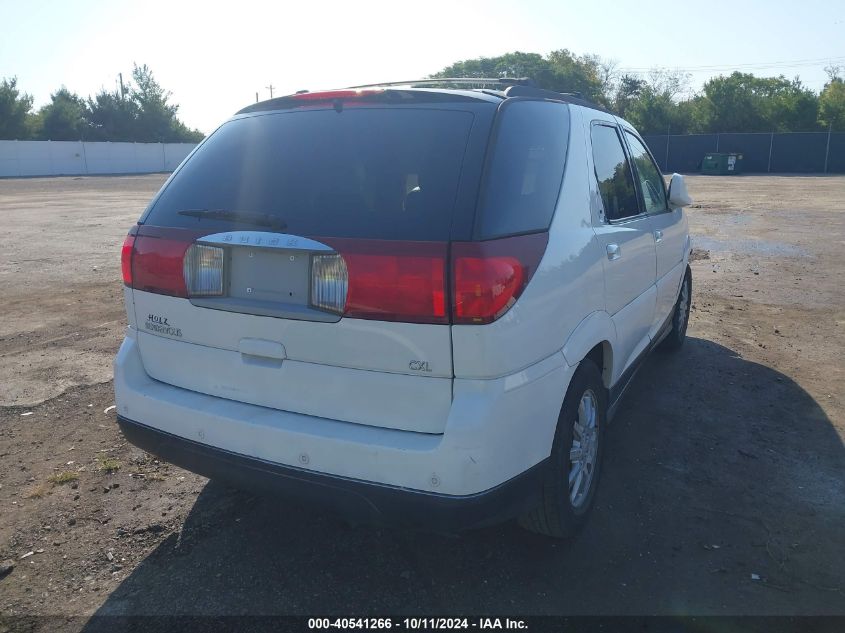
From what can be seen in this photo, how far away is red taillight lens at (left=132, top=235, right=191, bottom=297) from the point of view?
2.96m

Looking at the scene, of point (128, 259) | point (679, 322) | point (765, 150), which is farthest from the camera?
point (765, 150)

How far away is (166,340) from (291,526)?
1.07 meters

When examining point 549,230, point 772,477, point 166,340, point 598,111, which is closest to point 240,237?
point 166,340

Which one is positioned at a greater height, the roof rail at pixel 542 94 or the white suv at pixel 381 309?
the roof rail at pixel 542 94

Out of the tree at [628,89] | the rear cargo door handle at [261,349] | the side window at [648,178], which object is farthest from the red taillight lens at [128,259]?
the tree at [628,89]

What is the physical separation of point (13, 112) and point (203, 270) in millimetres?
71524

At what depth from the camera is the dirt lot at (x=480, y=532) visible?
2.93m

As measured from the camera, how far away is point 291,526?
344cm

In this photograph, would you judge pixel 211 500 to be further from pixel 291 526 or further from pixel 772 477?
pixel 772 477

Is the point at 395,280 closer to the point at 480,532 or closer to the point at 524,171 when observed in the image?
the point at 524,171

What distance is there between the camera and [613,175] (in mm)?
3984

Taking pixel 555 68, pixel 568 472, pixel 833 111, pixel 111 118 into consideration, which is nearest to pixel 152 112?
pixel 111 118

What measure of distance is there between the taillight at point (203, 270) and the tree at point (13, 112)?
7081 centimetres

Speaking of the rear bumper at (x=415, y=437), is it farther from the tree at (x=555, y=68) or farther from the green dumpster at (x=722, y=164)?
the tree at (x=555, y=68)
